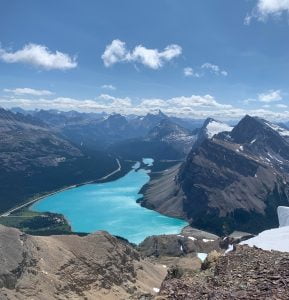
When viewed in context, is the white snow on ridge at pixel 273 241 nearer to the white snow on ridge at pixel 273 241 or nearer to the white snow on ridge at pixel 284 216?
the white snow on ridge at pixel 273 241

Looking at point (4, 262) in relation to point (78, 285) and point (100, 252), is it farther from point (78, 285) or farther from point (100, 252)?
point (100, 252)

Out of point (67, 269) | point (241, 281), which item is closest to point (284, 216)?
point (241, 281)

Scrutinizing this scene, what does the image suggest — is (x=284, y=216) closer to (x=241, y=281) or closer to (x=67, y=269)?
(x=241, y=281)

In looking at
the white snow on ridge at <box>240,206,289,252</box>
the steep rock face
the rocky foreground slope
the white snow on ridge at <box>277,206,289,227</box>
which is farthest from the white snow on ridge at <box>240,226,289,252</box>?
the steep rock face

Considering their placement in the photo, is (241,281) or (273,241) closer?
(241,281)

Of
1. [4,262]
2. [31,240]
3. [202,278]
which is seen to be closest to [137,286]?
[31,240]

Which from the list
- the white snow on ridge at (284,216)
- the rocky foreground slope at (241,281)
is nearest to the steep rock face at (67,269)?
the white snow on ridge at (284,216)

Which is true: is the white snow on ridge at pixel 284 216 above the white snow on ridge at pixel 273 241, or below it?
below

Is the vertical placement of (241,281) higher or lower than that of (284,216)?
higher
